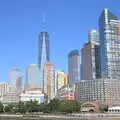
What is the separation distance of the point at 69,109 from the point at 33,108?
953 inches

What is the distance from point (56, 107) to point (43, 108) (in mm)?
7200

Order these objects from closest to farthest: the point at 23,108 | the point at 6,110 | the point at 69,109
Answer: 1. the point at 69,109
2. the point at 23,108
3. the point at 6,110

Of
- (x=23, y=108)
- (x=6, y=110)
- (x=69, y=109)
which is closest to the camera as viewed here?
(x=69, y=109)

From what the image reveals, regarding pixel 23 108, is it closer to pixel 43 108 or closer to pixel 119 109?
pixel 43 108

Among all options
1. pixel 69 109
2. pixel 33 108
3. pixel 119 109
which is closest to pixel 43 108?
pixel 33 108

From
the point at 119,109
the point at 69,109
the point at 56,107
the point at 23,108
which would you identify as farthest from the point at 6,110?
the point at 119,109

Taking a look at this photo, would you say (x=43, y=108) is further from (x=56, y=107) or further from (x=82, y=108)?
(x=82, y=108)

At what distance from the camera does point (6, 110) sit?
192125mm

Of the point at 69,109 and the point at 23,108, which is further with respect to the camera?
the point at 23,108

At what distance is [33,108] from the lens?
18338 centimetres

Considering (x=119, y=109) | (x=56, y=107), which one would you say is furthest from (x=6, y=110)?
(x=119, y=109)

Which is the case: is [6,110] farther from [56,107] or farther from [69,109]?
[69,109]

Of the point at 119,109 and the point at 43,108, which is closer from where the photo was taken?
the point at 43,108

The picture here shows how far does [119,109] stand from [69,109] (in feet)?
139
